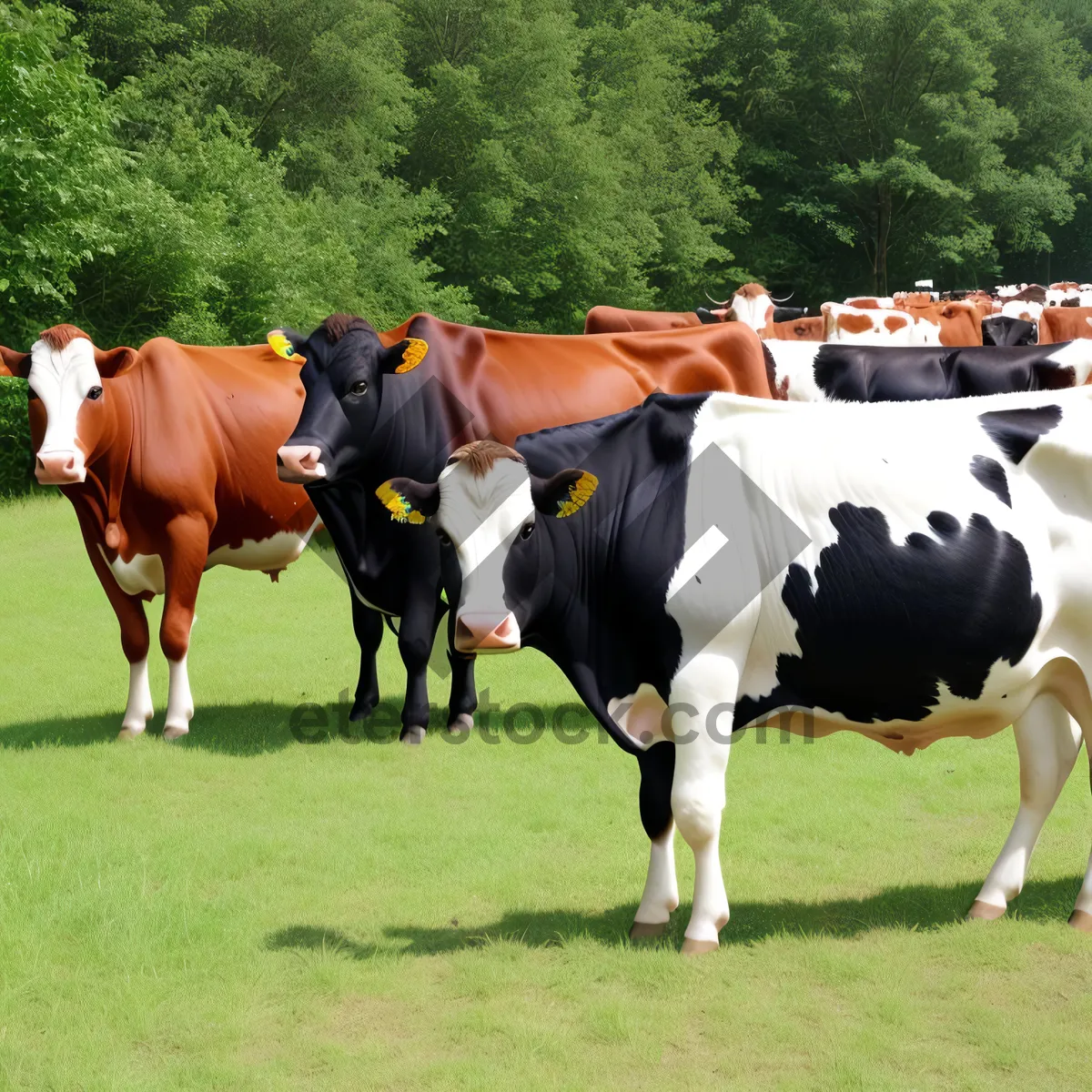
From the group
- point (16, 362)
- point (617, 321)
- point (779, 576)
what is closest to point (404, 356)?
point (16, 362)

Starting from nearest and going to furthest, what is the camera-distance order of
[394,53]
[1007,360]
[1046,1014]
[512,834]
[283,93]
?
[1046,1014], [512,834], [1007,360], [283,93], [394,53]

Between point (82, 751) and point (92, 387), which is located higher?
point (92, 387)

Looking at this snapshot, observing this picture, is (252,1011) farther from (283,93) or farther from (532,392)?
(283,93)

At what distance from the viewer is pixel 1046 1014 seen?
4375 millimetres

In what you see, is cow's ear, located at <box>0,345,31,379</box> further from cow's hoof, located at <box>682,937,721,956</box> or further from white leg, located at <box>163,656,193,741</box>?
cow's hoof, located at <box>682,937,721,956</box>

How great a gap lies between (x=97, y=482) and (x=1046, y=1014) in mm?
6230

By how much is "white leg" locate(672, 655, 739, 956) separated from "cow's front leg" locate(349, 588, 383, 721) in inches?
169

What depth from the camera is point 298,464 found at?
7.13 m

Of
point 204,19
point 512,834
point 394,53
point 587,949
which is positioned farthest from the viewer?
point 394,53

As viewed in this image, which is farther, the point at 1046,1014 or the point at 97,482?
the point at 97,482

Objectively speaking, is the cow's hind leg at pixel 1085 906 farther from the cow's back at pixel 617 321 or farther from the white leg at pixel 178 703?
the cow's back at pixel 617 321

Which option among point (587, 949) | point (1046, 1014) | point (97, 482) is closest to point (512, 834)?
point (587, 949)

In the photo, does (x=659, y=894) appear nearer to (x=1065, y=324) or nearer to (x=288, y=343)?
(x=288, y=343)

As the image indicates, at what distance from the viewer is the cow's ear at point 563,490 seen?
4746 millimetres
